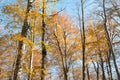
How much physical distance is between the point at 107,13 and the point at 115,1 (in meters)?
1.37

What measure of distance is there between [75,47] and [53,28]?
3.19m

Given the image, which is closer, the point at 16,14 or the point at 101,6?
the point at 16,14

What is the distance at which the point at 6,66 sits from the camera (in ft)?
90.7

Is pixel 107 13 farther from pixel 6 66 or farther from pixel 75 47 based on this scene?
pixel 6 66

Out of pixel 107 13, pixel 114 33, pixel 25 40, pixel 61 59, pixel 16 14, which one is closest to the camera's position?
pixel 25 40

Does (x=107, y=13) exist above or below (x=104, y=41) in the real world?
above

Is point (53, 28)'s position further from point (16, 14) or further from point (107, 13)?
point (16, 14)

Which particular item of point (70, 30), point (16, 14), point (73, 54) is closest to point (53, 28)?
point (70, 30)

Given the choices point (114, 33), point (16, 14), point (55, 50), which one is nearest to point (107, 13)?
point (114, 33)

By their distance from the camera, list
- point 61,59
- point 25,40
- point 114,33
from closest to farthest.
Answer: point 25,40 → point 114,33 → point 61,59

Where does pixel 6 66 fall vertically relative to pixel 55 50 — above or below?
below

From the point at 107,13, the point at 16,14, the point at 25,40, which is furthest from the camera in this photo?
the point at 107,13

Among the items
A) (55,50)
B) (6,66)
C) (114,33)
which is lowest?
(6,66)

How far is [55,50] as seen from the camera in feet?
84.8
